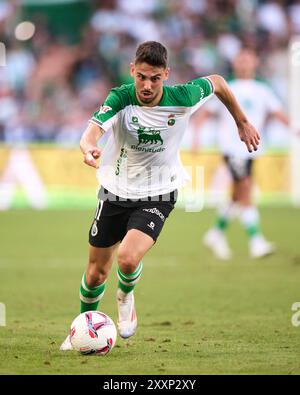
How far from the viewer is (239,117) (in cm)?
739

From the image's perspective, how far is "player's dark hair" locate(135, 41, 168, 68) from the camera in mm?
6734

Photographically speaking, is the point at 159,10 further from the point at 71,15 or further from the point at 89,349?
the point at 89,349

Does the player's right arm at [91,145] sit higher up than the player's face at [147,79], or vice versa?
the player's face at [147,79]

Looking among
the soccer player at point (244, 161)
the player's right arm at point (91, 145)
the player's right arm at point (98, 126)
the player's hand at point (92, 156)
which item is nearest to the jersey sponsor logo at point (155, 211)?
the player's right arm at point (98, 126)

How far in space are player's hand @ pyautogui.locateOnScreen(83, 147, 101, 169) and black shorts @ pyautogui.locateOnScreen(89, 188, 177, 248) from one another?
40.7 inches

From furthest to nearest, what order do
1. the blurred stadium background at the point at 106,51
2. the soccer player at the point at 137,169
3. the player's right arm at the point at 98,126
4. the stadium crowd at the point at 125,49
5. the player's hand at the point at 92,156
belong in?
the stadium crowd at the point at 125,49, the blurred stadium background at the point at 106,51, the soccer player at the point at 137,169, the player's right arm at the point at 98,126, the player's hand at the point at 92,156

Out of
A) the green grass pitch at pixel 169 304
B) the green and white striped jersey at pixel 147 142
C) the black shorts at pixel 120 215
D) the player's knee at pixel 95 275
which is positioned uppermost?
the green and white striped jersey at pixel 147 142

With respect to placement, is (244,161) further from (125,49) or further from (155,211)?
(125,49)

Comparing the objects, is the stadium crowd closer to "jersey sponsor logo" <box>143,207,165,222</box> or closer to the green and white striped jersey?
the green and white striped jersey

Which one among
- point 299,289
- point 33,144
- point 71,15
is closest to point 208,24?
point 71,15

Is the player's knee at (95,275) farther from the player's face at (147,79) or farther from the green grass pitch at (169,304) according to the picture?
the player's face at (147,79)

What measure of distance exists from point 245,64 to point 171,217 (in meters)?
5.92

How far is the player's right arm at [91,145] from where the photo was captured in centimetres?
605

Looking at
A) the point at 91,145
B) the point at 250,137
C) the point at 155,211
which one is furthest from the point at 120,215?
the point at 250,137
